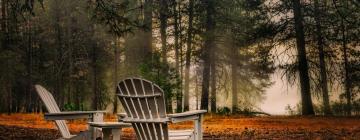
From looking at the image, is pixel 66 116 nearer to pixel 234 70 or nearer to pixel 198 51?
pixel 198 51

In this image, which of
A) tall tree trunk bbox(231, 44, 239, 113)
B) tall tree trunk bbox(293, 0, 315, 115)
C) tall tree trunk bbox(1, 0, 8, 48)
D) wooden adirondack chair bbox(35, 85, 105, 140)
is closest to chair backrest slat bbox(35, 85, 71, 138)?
wooden adirondack chair bbox(35, 85, 105, 140)

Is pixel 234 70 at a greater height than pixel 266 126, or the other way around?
pixel 234 70

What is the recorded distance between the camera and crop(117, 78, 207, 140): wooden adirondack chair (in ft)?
16.4

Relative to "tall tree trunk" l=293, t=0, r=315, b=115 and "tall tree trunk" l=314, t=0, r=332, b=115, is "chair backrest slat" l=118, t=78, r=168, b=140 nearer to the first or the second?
"tall tree trunk" l=314, t=0, r=332, b=115

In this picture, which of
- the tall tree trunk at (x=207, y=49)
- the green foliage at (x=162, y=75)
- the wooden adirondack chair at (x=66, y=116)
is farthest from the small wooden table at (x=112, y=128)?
the tall tree trunk at (x=207, y=49)

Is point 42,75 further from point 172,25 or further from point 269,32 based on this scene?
point 269,32

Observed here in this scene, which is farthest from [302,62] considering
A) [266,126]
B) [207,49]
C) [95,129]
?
[95,129]

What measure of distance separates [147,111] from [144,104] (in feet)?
0.29

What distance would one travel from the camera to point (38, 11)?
29.1 meters

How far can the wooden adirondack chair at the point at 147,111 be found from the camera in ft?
16.4

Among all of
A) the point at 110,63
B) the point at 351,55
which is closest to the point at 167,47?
the point at 110,63

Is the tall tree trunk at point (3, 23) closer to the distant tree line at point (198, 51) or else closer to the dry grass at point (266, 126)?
the distant tree line at point (198, 51)

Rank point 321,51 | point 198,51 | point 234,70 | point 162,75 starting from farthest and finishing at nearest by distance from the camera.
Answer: point 234,70, point 198,51, point 321,51, point 162,75

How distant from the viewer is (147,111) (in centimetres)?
514
